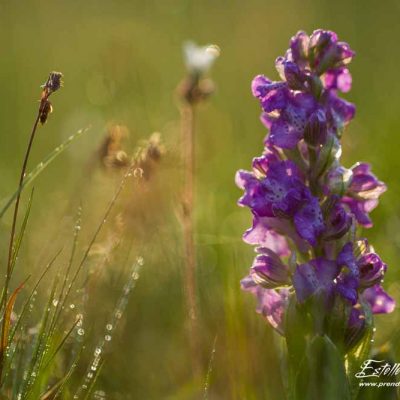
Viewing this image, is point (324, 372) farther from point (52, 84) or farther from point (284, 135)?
point (52, 84)

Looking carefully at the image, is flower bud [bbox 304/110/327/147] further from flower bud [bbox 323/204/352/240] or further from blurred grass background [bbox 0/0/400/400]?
blurred grass background [bbox 0/0/400/400]

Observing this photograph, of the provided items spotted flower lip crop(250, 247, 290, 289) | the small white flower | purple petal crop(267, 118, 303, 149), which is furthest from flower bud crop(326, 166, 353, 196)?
the small white flower

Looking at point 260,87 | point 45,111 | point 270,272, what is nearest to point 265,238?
point 270,272

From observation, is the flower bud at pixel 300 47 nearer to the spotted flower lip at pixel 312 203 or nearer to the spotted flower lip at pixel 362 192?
the spotted flower lip at pixel 312 203

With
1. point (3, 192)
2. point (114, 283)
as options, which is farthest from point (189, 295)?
point (3, 192)

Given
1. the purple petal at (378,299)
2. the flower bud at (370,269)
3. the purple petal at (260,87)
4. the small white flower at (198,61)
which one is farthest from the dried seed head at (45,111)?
the small white flower at (198,61)
